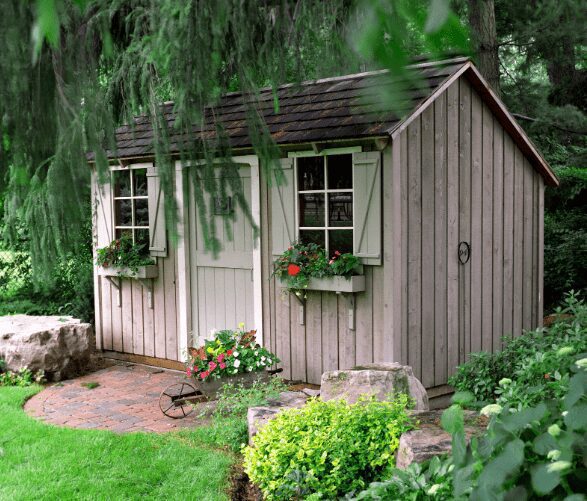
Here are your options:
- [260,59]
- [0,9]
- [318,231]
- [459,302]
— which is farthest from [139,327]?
[0,9]

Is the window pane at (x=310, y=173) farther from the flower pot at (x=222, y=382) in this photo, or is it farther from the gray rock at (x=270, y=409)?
the gray rock at (x=270, y=409)

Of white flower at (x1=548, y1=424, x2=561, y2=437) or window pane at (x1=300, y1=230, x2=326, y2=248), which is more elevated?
window pane at (x1=300, y1=230, x2=326, y2=248)

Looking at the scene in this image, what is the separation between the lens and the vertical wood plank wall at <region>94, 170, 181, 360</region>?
8492mm

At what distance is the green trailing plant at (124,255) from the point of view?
8578 millimetres

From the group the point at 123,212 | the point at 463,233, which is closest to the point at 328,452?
the point at 463,233

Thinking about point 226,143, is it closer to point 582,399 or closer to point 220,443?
point 582,399

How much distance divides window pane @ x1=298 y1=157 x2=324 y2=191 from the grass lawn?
260cm

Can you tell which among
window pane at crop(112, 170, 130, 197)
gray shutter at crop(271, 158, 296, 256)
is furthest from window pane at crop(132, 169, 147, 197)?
gray shutter at crop(271, 158, 296, 256)

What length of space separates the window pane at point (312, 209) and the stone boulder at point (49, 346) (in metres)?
2.83

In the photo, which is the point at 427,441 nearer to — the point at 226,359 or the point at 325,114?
the point at 226,359

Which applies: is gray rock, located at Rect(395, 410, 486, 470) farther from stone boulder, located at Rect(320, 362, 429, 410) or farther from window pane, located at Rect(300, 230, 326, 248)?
window pane, located at Rect(300, 230, 326, 248)

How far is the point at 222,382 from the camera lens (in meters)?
6.61

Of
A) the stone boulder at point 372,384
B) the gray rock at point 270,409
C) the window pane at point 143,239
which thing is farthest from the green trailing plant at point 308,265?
the window pane at point 143,239

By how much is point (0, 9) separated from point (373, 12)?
4.46 ft
